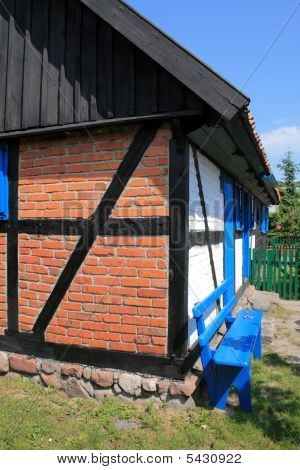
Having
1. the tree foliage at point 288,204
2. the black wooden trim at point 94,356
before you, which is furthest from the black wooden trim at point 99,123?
the tree foliage at point 288,204

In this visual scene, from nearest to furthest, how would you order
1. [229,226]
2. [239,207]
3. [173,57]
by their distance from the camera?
[173,57] → [229,226] → [239,207]

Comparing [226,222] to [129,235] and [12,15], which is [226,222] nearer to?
[129,235]

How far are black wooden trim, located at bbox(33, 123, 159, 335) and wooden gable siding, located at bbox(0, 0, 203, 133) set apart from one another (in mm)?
272

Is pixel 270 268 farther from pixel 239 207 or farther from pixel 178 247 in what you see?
pixel 178 247

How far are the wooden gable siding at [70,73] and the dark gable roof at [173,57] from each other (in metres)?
0.20

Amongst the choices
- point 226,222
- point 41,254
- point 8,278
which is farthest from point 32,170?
point 226,222

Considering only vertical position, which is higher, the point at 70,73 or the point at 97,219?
the point at 70,73

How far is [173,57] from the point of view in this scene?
3.31 metres

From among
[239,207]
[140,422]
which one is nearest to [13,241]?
[140,422]

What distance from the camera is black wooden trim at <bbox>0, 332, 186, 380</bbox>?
361cm

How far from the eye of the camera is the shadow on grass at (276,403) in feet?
10.3

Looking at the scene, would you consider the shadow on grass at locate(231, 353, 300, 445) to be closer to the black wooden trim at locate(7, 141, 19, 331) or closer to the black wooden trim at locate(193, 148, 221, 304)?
the black wooden trim at locate(193, 148, 221, 304)

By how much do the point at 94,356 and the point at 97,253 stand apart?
108cm

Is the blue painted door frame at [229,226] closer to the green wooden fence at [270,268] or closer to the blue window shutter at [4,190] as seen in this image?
the green wooden fence at [270,268]
